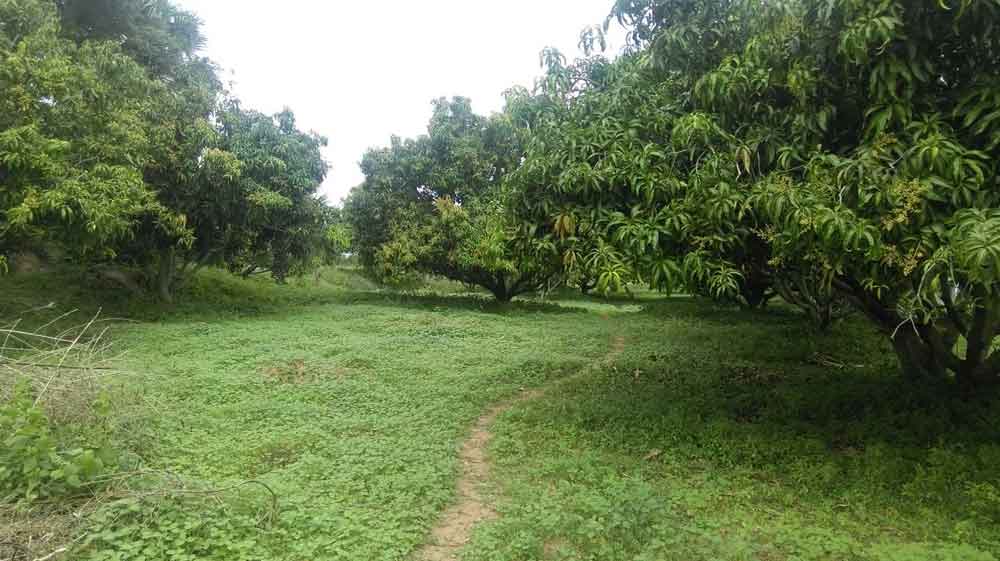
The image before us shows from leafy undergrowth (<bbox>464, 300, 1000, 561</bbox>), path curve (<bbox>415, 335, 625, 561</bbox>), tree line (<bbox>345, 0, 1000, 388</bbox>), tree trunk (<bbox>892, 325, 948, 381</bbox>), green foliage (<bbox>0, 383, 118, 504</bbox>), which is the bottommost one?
path curve (<bbox>415, 335, 625, 561</bbox>)

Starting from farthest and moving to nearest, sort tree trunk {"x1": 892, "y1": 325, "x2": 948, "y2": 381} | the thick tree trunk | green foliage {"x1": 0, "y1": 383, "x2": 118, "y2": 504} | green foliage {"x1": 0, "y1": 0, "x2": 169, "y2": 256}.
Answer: the thick tree trunk, green foliage {"x1": 0, "y1": 0, "x2": 169, "y2": 256}, tree trunk {"x1": 892, "y1": 325, "x2": 948, "y2": 381}, green foliage {"x1": 0, "y1": 383, "x2": 118, "y2": 504}

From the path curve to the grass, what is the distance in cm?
11

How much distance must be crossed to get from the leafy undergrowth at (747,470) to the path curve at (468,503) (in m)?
0.14

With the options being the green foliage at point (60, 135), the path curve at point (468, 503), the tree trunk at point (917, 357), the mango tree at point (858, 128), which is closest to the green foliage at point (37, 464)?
the path curve at point (468, 503)

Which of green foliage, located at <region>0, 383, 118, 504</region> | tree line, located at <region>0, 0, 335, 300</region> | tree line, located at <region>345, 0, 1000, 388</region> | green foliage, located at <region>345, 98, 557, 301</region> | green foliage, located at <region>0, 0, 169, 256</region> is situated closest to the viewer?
green foliage, located at <region>0, 383, 118, 504</region>

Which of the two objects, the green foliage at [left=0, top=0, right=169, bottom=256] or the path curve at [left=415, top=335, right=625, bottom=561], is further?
the green foliage at [left=0, top=0, right=169, bottom=256]

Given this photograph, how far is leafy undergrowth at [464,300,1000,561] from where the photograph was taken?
3930 millimetres

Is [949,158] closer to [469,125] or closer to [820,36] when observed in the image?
[820,36]

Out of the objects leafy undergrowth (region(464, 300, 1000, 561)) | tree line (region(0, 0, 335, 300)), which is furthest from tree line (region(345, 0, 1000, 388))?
tree line (region(0, 0, 335, 300))

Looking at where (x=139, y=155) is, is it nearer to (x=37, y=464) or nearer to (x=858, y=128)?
(x=37, y=464)

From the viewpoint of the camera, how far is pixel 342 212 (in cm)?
1861

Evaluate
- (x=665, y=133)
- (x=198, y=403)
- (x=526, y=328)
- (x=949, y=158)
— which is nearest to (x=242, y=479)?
(x=198, y=403)

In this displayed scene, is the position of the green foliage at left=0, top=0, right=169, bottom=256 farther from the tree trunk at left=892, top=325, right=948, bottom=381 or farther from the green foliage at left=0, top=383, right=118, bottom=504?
the tree trunk at left=892, top=325, right=948, bottom=381

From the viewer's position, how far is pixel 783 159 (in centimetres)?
462
